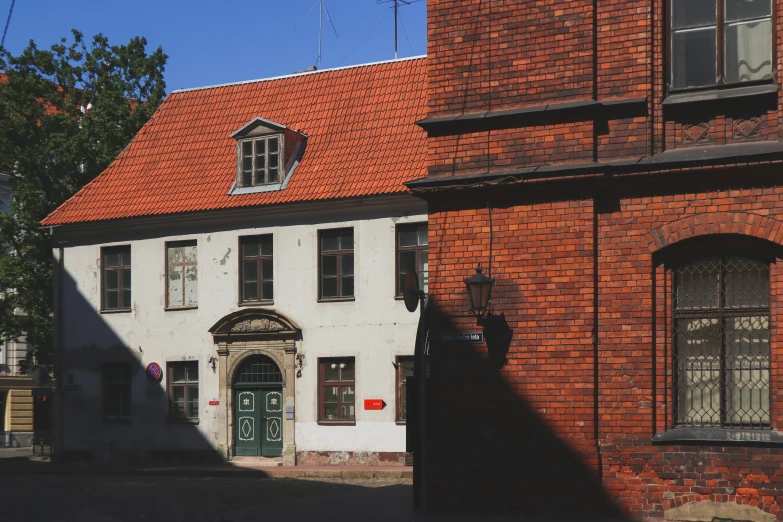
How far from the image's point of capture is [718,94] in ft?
41.5

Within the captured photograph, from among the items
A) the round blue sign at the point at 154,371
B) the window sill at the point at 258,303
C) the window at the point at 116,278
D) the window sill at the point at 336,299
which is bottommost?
the round blue sign at the point at 154,371

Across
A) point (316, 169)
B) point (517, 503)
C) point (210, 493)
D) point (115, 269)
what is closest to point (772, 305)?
point (517, 503)

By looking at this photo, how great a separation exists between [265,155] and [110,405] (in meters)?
7.97

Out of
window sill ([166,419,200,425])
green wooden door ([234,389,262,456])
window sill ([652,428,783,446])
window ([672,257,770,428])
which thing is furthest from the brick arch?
window sill ([166,419,200,425])

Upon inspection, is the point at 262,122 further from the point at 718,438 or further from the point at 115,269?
the point at 718,438

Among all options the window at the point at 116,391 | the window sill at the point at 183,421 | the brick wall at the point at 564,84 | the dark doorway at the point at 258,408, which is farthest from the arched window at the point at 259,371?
the brick wall at the point at 564,84

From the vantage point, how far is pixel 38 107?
35750 millimetres

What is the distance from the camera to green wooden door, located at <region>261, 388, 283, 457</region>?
28.8m

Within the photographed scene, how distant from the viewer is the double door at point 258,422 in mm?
28859

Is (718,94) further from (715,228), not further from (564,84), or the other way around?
(564,84)

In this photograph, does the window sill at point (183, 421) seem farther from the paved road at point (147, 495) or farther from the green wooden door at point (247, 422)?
the paved road at point (147, 495)

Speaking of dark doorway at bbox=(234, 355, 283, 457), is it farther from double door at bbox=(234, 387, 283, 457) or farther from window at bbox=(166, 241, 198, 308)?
window at bbox=(166, 241, 198, 308)

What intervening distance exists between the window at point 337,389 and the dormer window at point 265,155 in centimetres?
477

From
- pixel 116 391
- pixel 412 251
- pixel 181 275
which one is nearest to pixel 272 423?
pixel 181 275
